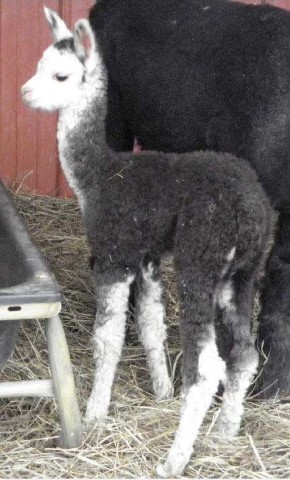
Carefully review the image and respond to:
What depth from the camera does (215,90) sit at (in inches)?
191

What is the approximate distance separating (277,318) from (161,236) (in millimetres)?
936

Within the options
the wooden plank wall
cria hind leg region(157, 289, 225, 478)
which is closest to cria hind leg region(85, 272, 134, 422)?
cria hind leg region(157, 289, 225, 478)

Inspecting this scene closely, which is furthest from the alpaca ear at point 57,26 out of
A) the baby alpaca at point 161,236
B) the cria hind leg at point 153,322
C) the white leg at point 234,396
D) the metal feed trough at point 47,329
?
the white leg at point 234,396

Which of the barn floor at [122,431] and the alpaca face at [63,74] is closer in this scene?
the barn floor at [122,431]

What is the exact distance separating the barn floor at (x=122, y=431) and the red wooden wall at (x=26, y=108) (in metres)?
1.87

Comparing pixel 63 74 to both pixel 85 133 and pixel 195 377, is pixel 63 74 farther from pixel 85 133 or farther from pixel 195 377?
pixel 195 377

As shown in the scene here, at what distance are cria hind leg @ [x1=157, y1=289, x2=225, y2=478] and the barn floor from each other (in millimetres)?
135

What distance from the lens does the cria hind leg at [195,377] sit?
4195 mm

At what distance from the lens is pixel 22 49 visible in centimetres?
698

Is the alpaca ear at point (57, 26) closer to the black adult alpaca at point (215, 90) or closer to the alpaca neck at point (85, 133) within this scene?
the alpaca neck at point (85, 133)

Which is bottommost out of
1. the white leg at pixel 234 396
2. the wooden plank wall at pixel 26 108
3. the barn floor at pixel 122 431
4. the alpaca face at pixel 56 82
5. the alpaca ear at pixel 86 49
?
the barn floor at pixel 122 431

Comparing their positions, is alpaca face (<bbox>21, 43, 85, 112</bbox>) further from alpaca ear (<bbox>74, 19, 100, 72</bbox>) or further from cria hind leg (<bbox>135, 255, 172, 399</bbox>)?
cria hind leg (<bbox>135, 255, 172, 399</bbox>)

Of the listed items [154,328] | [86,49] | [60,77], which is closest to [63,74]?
[60,77]

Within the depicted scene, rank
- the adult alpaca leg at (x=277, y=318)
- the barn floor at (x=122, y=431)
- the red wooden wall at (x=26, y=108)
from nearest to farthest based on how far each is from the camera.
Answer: the barn floor at (x=122, y=431) < the adult alpaca leg at (x=277, y=318) < the red wooden wall at (x=26, y=108)
